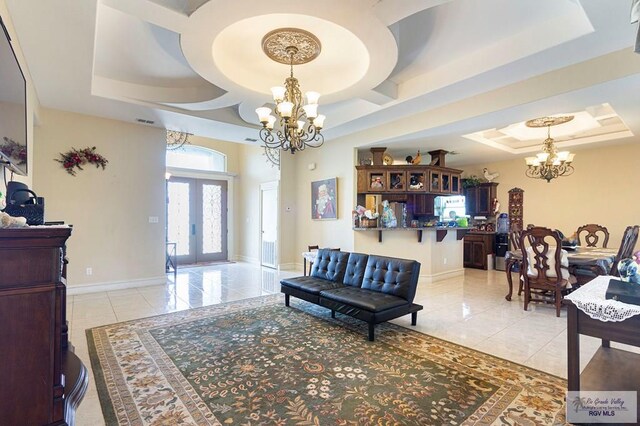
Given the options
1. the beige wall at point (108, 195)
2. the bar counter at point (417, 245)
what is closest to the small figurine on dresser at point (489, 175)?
the bar counter at point (417, 245)

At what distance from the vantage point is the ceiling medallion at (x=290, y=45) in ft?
9.88

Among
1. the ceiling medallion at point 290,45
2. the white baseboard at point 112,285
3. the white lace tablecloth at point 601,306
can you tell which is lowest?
the white baseboard at point 112,285

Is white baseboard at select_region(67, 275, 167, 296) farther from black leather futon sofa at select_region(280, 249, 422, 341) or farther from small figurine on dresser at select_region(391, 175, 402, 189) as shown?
small figurine on dresser at select_region(391, 175, 402, 189)

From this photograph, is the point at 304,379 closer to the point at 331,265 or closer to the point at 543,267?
the point at 331,265

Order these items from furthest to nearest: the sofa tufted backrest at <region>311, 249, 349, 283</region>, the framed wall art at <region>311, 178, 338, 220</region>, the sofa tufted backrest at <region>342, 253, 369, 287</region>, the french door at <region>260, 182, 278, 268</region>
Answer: the french door at <region>260, 182, 278, 268</region>
the framed wall art at <region>311, 178, 338, 220</region>
the sofa tufted backrest at <region>311, 249, 349, 283</region>
the sofa tufted backrest at <region>342, 253, 369, 287</region>

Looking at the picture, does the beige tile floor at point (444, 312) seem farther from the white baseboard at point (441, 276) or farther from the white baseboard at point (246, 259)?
the white baseboard at point (246, 259)

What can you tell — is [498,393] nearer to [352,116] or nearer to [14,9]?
[352,116]

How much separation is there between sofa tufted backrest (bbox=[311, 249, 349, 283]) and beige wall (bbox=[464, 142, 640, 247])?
5.62 meters

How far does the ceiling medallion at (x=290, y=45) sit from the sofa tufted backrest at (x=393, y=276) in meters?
2.47

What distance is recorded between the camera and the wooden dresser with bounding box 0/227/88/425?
3.61 ft

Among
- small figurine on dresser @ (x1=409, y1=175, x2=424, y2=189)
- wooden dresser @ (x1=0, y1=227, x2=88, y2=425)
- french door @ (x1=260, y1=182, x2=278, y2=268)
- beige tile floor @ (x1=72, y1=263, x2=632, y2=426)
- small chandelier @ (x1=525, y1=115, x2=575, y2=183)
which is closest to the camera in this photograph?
wooden dresser @ (x1=0, y1=227, x2=88, y2=425)

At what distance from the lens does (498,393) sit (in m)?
2.21

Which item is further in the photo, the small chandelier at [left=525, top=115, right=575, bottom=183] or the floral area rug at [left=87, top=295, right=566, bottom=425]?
the small chandelier at [left=525, top=115, right=575, bottom=183]

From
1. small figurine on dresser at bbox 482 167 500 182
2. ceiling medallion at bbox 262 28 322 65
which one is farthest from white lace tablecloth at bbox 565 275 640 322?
small figurine on dresser at bbox 482 167 500 182
